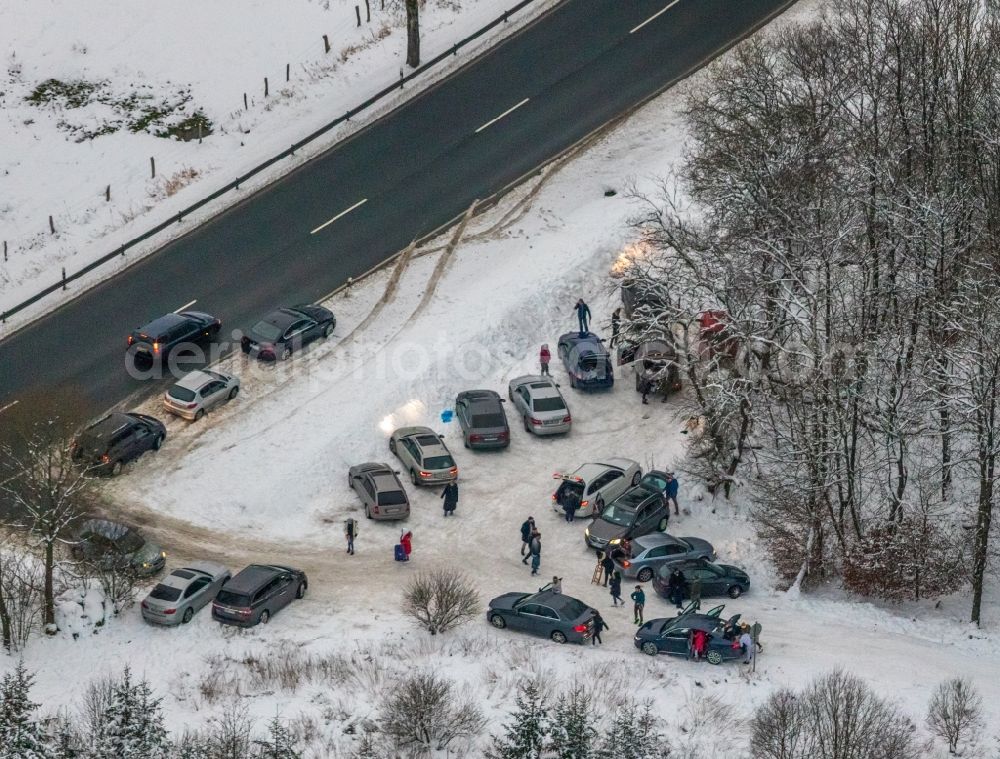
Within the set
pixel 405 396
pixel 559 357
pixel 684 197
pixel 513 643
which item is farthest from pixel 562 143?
pixel 513 643

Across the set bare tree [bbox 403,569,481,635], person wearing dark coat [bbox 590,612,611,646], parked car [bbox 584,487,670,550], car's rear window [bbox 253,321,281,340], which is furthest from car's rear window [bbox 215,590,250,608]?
car's rear window [bbox 253,321,281,340]

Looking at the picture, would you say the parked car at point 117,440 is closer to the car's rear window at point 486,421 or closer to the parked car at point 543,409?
the car's rear window at point 486,421

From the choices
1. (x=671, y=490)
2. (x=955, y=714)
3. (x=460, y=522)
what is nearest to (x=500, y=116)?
(x=671, y=490)

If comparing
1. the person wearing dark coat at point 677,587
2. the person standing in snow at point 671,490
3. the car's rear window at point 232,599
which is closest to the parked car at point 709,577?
the person wearing dark coat at point 677,587

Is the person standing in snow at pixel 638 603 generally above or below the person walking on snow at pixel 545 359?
below

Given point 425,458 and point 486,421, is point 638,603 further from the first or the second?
point 486,421

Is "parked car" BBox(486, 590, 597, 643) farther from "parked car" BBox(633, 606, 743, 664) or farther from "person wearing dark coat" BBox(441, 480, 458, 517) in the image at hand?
"person wearing dark coat" BBox(441, 480, 458, 517)
